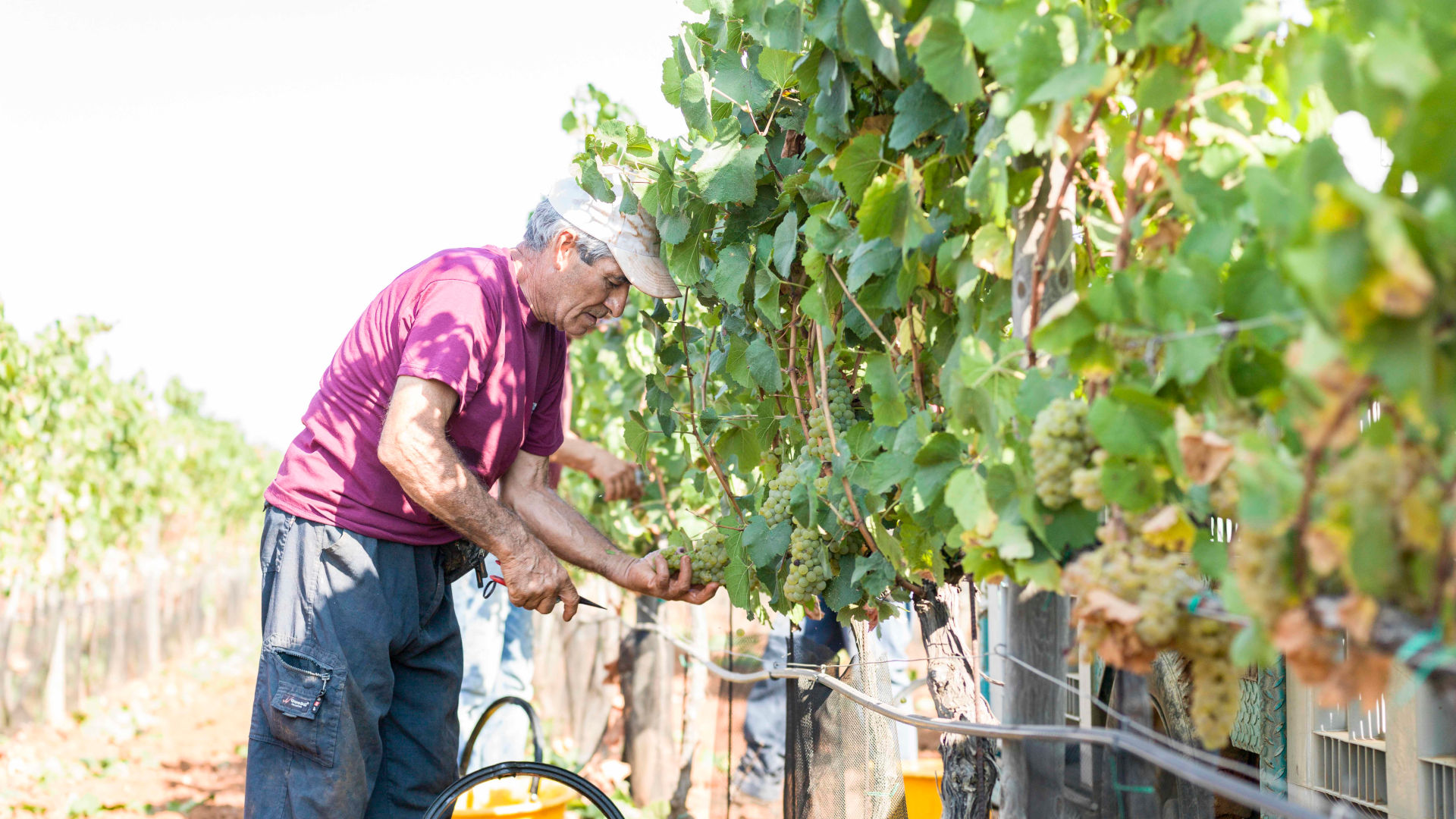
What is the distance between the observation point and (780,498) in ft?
6.97

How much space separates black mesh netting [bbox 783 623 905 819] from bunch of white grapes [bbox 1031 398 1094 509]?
4.74 feet

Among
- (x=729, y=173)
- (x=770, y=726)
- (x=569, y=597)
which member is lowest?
(x=770, y=726)

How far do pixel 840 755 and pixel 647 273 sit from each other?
1.24 m

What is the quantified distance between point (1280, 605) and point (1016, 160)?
729mm

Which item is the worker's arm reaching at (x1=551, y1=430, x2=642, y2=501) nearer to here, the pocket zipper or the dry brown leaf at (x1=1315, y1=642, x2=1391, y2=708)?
the pocket zipper

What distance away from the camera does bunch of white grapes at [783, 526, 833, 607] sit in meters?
2.04

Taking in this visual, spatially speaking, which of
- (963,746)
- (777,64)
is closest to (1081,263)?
(777,64)

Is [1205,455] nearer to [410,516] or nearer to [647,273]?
[647,273]

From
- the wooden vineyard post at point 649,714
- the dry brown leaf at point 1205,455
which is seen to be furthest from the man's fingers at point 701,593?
the wooden vineyard post at point 649,714

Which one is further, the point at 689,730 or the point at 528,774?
the point at 689,730

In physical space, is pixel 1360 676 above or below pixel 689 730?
above

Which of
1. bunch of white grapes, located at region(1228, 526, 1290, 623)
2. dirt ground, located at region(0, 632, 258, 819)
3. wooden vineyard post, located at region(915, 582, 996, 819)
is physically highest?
bunch of white grapes, located at region(1228, 526, 1290, 623)

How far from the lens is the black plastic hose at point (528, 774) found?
223 centimetres

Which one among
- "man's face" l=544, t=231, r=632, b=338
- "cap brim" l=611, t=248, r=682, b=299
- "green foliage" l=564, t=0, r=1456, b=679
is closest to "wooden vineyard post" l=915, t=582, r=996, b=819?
"green foliage" l=564, t=0, r=1456, b=679
